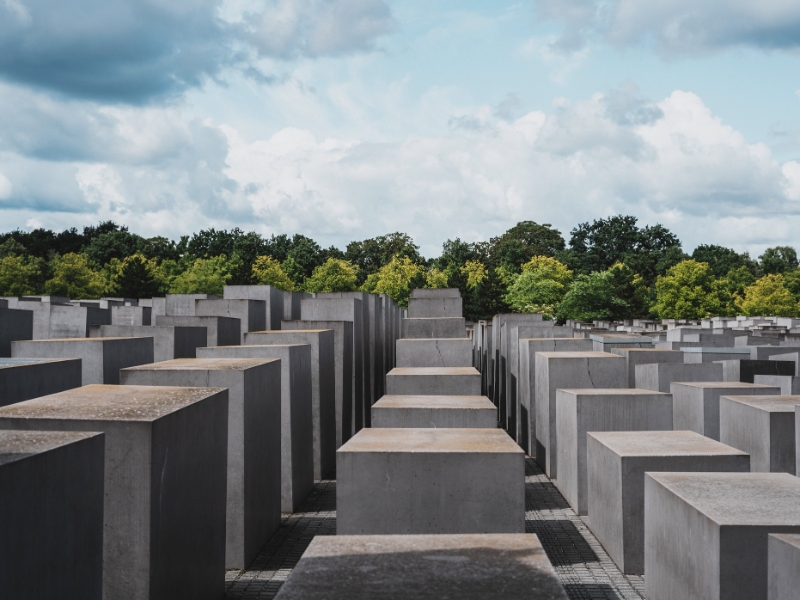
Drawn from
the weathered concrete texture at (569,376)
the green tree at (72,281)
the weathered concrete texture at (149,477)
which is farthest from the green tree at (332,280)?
the weathered concrete texture at (149,477)

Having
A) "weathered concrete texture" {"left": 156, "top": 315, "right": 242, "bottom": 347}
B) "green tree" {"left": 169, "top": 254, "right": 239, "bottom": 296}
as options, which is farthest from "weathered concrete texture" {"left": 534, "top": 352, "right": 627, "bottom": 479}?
"green tree" {"left": 169, "top": 254, "right": 239, "bottom": 296}

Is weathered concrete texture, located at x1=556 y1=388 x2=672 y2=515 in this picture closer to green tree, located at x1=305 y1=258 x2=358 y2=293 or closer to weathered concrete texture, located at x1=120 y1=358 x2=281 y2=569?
weathered concrete texture, located at x1=120 y1=358 x2=281 y2=569

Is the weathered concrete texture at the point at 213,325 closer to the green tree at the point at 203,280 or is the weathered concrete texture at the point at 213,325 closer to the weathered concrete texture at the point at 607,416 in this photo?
the weathered concrete texture at the point at 607,416

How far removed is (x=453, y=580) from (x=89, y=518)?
249cm

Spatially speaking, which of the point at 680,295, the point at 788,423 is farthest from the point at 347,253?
the point at 788,423

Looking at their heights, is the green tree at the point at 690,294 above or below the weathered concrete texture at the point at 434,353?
above

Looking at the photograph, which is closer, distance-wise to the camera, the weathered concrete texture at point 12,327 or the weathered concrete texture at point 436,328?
the weathered concrete texture at point 12,327

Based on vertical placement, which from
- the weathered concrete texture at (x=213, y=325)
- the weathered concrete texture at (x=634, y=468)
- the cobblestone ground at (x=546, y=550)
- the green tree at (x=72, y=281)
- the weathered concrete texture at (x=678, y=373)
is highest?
the green tree at (x=72, y=281)

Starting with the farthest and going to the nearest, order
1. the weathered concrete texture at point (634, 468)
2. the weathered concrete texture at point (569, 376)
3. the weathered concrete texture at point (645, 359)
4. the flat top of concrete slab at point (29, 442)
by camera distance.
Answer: the weathered concrete texture at point (645, 359) < the weathered concrete texture at point (569, 376) < the weathered concrete texture at point (634, 468) < the flat top of concrete slab at point (29, 442)

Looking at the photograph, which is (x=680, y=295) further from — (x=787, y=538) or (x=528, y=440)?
(x=787, y=538)

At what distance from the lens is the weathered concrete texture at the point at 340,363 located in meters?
15.1

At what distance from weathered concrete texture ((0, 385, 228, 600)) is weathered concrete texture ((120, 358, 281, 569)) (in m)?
1.37

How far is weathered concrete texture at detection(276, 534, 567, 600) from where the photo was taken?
3693 millimetres

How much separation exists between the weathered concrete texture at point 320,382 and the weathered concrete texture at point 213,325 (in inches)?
41.0
